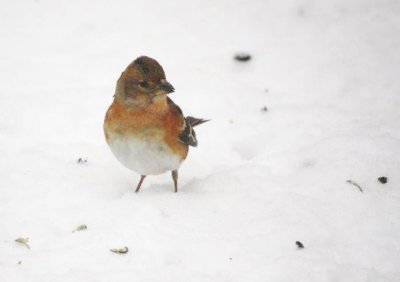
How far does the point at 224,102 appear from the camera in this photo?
5566 millimetres

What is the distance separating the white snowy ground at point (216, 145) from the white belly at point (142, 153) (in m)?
0.25

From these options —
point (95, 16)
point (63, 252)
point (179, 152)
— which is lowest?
point (63, 252)

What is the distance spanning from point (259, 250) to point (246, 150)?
1617 millimetres

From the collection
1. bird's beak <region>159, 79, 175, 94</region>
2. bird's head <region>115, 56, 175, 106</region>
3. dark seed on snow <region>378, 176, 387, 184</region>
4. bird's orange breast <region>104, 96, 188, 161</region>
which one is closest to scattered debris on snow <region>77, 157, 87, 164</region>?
bird's orange breast <region>104, 96, 188, 161</region>

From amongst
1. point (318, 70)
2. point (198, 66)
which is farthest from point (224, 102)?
point (318, 70)

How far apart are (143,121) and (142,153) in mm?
237

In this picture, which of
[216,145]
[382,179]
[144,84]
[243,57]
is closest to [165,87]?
[144,84]

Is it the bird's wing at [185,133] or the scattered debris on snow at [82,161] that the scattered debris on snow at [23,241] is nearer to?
the scattered debris on snow at [82,161]

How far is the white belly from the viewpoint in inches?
158

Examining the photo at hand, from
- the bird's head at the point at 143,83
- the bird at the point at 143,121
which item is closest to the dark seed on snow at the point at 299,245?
the bird at the point at 143,121

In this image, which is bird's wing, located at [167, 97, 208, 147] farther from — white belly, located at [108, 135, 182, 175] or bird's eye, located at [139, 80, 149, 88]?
bird's eye, located at [139, 80, 149, 88]

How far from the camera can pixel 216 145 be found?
16.7 ft

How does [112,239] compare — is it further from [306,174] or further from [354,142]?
[354,142]

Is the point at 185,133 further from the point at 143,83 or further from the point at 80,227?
the point at 80,227
